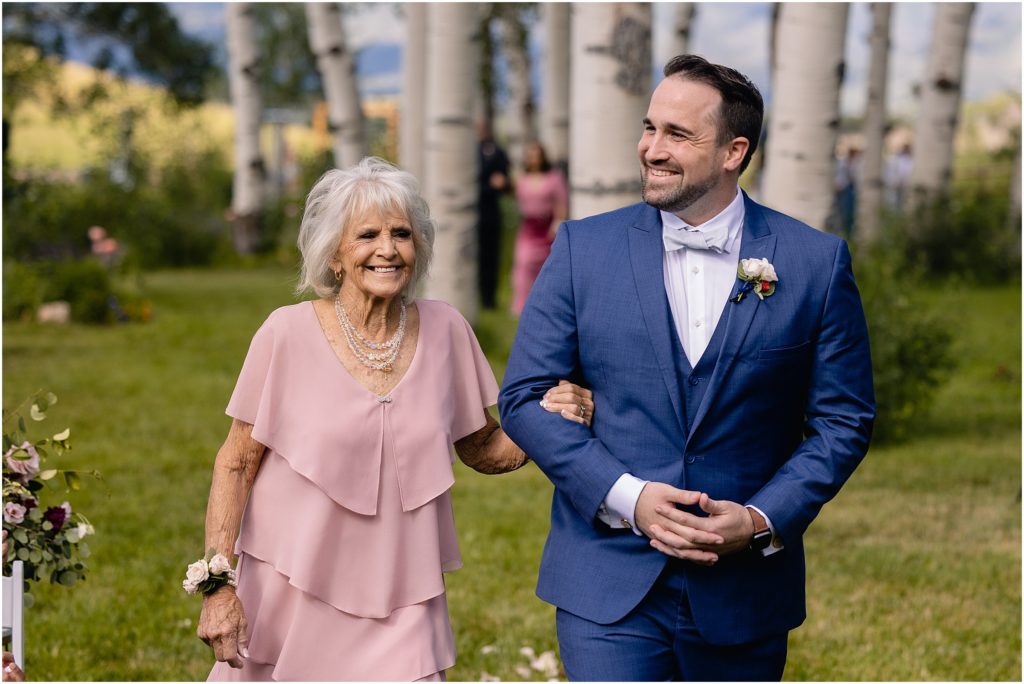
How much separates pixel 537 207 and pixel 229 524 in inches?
453

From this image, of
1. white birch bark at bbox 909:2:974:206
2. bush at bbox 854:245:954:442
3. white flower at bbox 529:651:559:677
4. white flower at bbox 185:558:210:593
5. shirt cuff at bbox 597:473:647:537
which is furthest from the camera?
white birch bark at bbox 909:2:974:206

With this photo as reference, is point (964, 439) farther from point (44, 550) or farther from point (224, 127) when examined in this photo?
point (224, 127)

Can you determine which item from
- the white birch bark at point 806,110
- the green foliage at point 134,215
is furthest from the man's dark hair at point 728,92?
the green foliage at point 134,215

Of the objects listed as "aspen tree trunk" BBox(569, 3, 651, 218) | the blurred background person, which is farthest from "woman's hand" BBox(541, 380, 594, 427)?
the blurred background person

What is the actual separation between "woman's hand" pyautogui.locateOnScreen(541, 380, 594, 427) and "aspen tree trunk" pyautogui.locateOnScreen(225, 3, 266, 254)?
18.0m

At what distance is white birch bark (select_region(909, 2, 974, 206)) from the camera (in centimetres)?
1922

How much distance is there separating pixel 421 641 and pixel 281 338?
0.88 meters

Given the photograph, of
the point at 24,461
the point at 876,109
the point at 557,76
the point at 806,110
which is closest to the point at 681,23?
the point at 557,76

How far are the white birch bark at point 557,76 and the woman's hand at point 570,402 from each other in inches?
681

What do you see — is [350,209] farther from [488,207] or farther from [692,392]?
[488,207]

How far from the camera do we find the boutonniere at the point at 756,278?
135 inches

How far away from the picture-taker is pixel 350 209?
371 cm

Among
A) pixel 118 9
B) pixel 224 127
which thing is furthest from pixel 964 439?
pixel 224 127

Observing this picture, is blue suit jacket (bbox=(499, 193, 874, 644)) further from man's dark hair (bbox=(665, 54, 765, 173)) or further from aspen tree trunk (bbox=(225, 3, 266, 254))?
aspen tree trunk (bbox=(225, 3, 266, 254))
